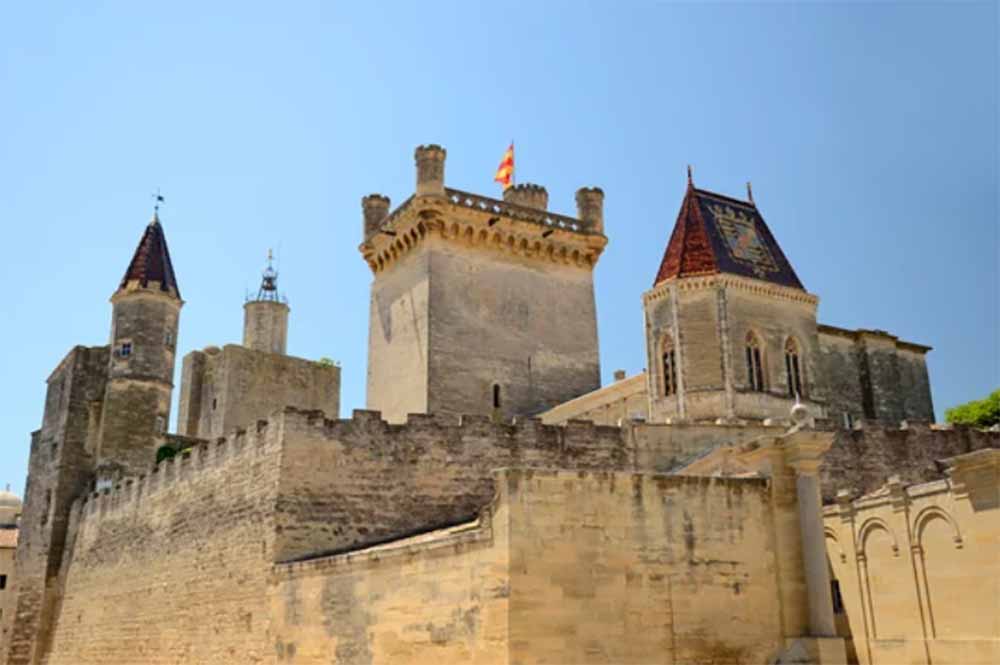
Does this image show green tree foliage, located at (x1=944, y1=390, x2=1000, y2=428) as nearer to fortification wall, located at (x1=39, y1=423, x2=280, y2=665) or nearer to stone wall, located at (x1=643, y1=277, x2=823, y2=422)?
stone wall, located at (x1=643, y1=277, x2=823, y2=422)

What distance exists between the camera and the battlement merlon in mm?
29141

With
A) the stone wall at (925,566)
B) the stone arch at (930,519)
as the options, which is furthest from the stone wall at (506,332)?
the stone arch at (930,519)

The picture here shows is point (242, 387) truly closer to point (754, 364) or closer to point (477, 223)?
point (477, 223)

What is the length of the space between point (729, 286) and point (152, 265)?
1918cm

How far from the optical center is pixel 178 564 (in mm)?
21953

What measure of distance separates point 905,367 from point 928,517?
63.0ft

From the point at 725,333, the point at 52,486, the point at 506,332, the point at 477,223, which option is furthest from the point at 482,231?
the point at 52,486

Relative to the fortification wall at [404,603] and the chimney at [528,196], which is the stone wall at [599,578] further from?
the chimney at [528,196]

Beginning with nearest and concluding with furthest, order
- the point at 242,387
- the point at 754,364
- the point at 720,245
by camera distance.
→ the point at 754,364 → the point at 720,245 → the point at 242,387

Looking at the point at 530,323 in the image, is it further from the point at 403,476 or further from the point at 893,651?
the point at 893,651

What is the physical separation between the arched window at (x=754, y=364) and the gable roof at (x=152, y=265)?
1900 cm

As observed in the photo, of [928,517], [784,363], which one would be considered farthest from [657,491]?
[784,363]

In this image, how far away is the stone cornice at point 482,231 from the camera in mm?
29172

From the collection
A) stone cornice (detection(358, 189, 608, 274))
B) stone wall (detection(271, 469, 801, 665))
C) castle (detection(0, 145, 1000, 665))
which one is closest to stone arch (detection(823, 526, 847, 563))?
castle (detection(0, 145, 1000, 665))
